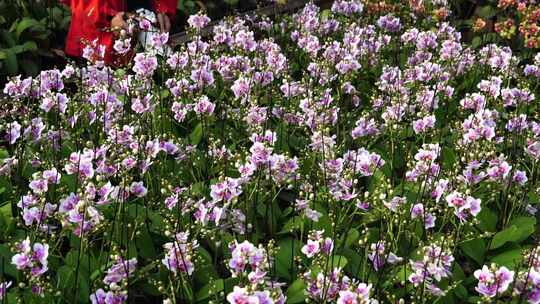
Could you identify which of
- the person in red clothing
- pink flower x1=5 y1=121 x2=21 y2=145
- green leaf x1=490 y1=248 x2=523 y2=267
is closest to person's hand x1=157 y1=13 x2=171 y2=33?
the person in red clothing

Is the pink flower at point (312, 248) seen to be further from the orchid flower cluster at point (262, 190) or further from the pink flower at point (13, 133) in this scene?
the pink flower at point (13, 133)

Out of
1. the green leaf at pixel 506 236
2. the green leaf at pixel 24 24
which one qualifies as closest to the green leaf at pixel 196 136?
the green leaf at pixel 506 236

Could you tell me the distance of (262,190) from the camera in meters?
2.91

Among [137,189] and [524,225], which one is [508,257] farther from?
[137,189]

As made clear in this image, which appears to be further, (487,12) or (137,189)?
(487,12)

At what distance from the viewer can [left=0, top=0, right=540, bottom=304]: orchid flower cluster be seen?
227 cm

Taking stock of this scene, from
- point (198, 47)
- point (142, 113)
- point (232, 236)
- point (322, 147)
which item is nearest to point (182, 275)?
point (232, 236)

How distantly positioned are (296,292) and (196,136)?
127 centimetres

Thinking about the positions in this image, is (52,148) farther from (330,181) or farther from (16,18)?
(16,18)

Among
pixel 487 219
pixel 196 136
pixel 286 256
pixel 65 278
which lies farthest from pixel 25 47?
pixel 487 219

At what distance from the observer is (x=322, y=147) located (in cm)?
296

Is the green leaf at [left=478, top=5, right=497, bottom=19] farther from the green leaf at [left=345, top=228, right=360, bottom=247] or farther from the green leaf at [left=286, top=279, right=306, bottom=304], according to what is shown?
the green leaf at [left=286, top=279, right=306, bottom=304]

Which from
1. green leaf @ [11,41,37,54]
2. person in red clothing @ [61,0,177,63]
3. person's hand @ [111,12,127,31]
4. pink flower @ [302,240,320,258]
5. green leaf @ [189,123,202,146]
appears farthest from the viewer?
green leaf @ [11,41,37,54]

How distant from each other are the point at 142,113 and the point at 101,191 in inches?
39.2
